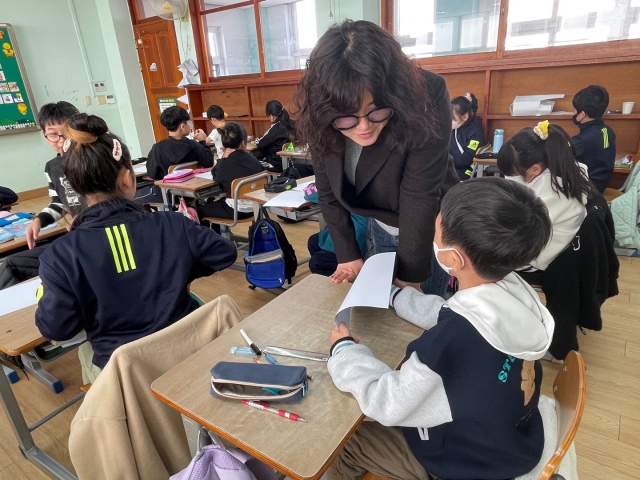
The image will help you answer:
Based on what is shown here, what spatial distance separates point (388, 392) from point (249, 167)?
251 centimetres

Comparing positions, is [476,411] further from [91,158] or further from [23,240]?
[23,240]

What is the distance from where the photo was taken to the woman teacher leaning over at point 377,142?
95 cm

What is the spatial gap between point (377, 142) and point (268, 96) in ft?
15.7

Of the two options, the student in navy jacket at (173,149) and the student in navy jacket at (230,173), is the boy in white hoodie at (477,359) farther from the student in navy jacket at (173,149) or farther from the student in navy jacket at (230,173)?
the student in navy jacket at (173,149)

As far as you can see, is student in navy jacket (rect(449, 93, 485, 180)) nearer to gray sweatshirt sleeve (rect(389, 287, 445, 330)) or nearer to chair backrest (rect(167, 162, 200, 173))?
chair backrest (rect(167, 162, 200, 173))

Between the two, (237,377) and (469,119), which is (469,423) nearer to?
(237,377)

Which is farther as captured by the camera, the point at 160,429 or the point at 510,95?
the point at 510,95

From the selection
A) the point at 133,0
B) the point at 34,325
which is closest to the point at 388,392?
the point at 34,325

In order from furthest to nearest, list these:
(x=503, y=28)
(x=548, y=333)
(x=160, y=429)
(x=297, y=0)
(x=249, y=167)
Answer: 1. (x=297, y=0)
2. (x=503, y=28)
3. (x=249, y=167)
4. (x=160, y=429)
5. (x=548, y=333)

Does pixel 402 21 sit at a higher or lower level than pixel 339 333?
higher

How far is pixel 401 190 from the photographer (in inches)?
46.7

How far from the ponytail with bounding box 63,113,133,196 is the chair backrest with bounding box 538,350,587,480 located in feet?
4.08

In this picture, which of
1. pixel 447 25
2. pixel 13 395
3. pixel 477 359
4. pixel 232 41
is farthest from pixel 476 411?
pixel 232 41

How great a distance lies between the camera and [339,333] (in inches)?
35.7
